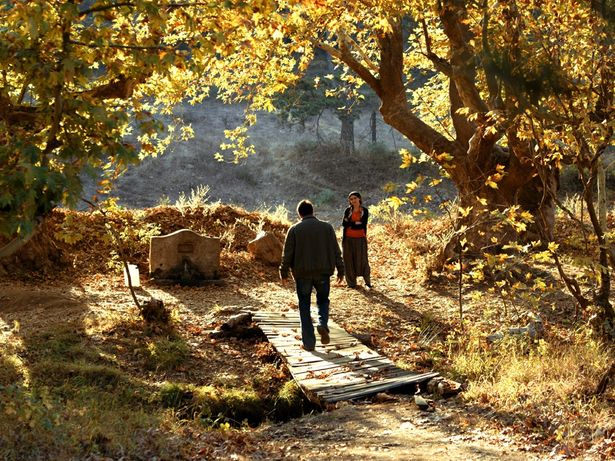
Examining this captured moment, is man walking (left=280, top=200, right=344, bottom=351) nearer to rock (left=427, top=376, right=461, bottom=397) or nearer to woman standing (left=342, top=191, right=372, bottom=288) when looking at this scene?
rock (left=427, top=376, right=461, bottom=397)

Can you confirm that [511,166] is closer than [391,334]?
No

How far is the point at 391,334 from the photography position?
10.3 metres

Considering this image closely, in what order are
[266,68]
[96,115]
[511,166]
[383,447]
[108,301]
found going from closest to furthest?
[96,115]
[383,447]
[108,301]
[266,68]
[511,166]

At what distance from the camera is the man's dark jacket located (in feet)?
28.0

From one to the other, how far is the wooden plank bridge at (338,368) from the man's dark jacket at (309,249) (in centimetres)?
99

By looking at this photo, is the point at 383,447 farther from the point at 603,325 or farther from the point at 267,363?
the point at 603,325

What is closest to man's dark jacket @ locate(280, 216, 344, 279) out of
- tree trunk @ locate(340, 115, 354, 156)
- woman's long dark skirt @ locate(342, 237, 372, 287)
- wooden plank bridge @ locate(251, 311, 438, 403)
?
wooden plank bridge @ locate(251, 311, 438, 403)

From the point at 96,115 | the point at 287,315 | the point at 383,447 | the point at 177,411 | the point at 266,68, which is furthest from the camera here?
the point at 266,68

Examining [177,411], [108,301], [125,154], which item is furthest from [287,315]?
[125,154]

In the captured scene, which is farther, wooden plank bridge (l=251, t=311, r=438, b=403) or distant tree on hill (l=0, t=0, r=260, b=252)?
wooden plank bridge (l=251, t=311, r=438, b=403)

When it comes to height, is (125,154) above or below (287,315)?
above

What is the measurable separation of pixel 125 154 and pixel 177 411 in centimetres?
294

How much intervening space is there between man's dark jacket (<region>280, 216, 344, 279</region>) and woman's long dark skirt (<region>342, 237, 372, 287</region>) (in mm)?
4249

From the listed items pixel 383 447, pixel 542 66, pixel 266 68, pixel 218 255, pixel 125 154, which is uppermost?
pixel 266 68
